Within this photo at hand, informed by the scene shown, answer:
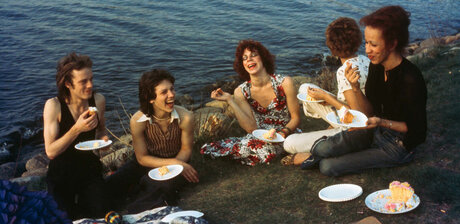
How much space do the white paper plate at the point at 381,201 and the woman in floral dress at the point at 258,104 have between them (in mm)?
1669

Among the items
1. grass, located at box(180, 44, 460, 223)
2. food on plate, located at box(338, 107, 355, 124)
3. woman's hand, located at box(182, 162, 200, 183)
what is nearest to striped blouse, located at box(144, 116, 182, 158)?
woman's hand, located at box(182, 162, 200, 183)

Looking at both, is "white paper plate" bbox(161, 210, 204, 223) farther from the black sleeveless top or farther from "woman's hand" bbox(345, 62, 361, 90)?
"woman's hand" bbox(345, 62, 361, 90)

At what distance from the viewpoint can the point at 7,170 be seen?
8.18 metres

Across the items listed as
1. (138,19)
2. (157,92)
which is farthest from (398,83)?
(138,19)

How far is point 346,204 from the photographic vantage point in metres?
4.34

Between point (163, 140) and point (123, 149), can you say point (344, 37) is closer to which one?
point (163, 140)

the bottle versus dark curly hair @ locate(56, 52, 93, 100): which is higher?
dark curly hair @ locate(56, 52, 93, 100)

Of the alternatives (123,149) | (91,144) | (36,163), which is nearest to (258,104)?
(91,144)

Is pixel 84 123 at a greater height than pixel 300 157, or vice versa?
pixel 84 123

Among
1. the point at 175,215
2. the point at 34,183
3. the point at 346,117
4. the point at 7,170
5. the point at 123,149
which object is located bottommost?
the point at 7,170

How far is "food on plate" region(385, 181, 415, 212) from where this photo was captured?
3998 mm

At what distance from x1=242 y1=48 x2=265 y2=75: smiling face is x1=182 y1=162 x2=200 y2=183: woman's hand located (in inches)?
57.1

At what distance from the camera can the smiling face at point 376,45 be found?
450 centimetres

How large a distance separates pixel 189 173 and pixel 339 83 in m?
1.98
